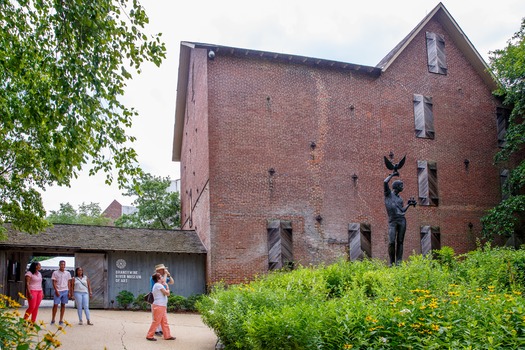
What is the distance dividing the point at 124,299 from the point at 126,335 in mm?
8785

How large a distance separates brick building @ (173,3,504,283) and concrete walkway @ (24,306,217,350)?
5.16m

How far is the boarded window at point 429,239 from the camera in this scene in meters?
24.9

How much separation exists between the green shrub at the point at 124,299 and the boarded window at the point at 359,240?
9.20m

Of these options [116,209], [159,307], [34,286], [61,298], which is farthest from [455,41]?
[116,209]

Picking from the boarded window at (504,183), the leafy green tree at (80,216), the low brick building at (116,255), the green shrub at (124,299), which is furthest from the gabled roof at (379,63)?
the leafy green tree at (80,216)

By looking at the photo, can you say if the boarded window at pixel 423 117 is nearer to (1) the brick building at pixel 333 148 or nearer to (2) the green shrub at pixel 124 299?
(1) the brick building at pixel 333 148

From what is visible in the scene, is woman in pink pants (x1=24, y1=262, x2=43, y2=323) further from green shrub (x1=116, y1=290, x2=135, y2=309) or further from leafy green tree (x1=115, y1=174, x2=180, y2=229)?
leafy green tree (x1=115, y1=174, x2=180, y2=229)

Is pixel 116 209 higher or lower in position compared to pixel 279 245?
→ higher

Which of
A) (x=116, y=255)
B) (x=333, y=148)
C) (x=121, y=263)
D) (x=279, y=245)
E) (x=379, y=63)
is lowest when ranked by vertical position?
(x=121, y=263)

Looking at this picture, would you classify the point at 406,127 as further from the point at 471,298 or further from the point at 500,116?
the point at 471,298

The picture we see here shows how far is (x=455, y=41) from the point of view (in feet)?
92.0

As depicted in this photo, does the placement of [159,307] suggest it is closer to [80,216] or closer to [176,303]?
[176,303]

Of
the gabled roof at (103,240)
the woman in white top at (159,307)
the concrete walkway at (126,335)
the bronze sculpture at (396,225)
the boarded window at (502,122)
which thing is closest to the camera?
the concrete walkway at (126,335)

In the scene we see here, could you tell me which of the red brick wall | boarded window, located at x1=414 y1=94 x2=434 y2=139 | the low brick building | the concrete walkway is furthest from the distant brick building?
the concrete walkway
